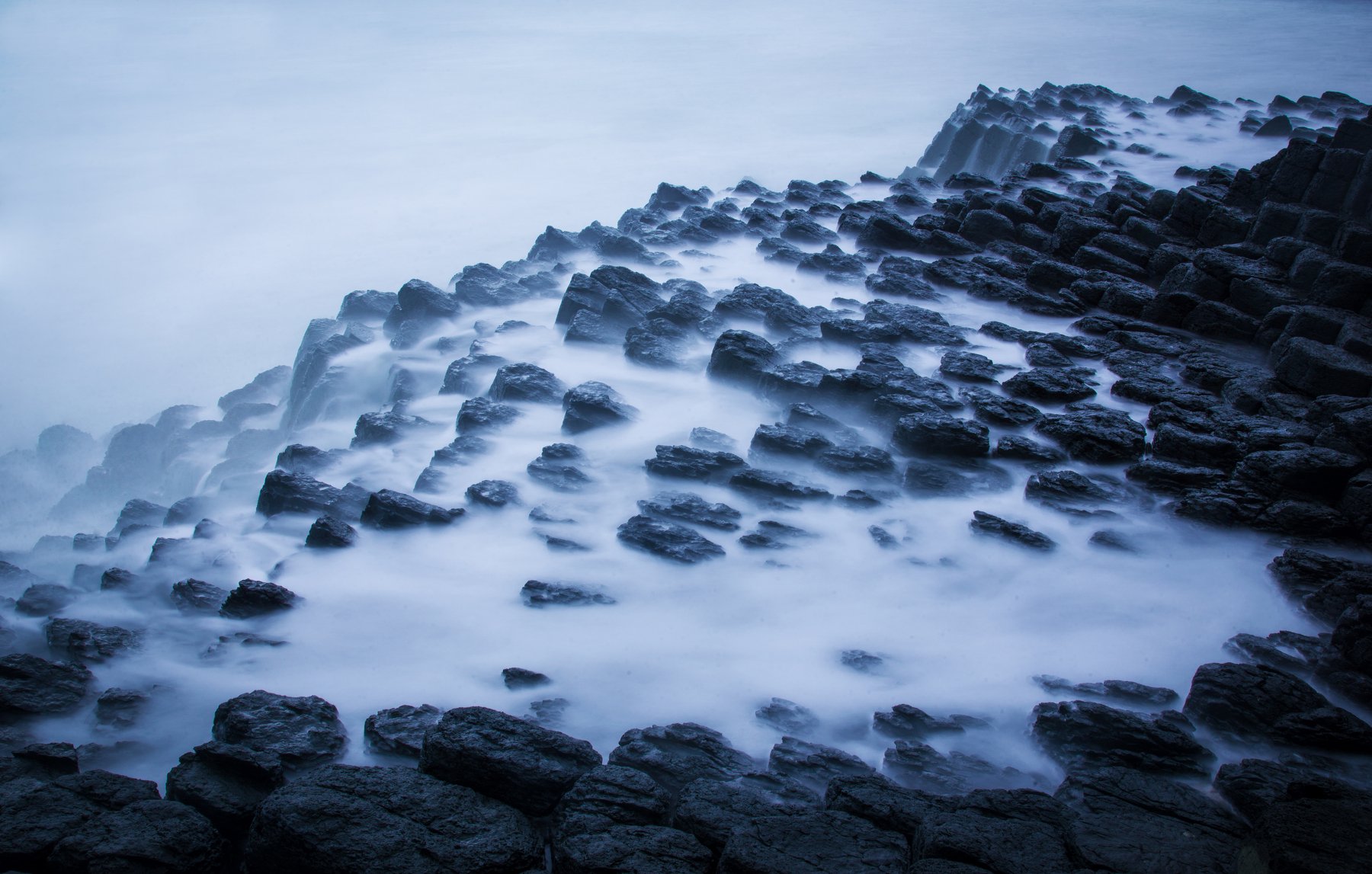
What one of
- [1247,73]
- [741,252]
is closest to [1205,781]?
[741,252]

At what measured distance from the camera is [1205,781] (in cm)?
286

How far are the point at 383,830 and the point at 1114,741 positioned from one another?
7.40ft

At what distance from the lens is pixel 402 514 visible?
4.50 m

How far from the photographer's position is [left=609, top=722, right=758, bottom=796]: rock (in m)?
2.89

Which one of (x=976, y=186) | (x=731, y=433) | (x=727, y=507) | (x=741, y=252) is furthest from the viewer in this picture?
(x=976, y=186)

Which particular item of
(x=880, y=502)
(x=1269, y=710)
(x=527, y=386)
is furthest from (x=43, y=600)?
(x=1269, y=710)

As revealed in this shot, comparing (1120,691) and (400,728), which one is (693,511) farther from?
(1120,691)

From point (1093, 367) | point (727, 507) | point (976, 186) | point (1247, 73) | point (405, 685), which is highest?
point (1247, 73)

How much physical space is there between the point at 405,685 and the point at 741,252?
19.0 feet

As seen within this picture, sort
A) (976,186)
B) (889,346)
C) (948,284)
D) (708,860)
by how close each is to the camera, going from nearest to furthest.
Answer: (708,860)
(889,346)
(948,284)
(976,186)

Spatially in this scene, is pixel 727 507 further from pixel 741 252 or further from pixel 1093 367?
pixel 741 252

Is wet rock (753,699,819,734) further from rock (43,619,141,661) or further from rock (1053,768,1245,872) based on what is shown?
rock (43,619,141,661)

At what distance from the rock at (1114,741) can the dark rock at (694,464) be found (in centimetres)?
207

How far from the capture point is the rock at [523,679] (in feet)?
11.1
